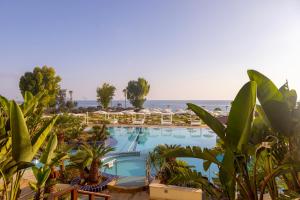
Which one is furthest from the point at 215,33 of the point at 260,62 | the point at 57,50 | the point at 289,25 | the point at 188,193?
the point at 57,50

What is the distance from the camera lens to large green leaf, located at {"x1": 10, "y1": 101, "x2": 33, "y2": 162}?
216cm

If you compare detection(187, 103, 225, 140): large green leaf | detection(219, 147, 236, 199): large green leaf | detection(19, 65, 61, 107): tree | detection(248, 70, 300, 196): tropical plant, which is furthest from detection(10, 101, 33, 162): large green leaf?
detection(19, 65, 61, 107): tree

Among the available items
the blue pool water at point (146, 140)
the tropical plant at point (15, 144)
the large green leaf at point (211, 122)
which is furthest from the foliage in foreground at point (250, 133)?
the blue pool water at point (146, 140)

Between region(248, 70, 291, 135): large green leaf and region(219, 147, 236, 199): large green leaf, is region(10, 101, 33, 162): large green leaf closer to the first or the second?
region(219, 147, 236, 199): large green leaf

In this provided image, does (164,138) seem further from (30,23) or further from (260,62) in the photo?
(30,23)

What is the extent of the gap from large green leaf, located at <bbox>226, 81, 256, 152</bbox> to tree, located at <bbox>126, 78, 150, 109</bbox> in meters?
49.0

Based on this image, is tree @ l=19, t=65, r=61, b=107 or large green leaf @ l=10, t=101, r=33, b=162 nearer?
large green leaf @ l=10, t=101, r=33, b=162

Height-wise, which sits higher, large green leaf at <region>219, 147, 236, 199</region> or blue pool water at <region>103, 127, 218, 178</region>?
large green leaf at <region>219, 147, 236, 199</region>

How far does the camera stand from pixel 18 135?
86.4 inches

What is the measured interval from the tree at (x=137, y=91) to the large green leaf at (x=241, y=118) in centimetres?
4903

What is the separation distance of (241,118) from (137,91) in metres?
49.5

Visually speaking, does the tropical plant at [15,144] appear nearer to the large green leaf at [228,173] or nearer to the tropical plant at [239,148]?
the tropical plant at [239,148]

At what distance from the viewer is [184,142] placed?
62.0ft

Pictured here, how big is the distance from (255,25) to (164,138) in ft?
45.9
